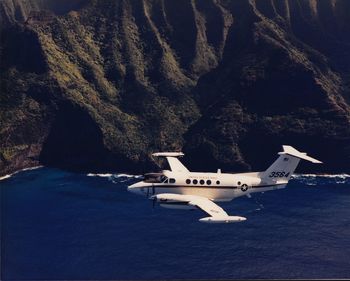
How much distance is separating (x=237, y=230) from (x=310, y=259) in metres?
19.5

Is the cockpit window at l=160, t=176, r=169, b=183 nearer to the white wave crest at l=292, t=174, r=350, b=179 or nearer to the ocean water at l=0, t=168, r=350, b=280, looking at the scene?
the ocean water at l=0, t=168, r=350, b=280

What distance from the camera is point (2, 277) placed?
87.8m

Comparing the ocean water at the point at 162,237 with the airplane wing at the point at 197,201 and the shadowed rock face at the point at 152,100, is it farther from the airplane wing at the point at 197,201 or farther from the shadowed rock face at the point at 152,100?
the shadowed rock face at the point at 152,100

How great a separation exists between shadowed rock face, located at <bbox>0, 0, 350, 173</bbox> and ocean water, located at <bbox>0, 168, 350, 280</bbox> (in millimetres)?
23195

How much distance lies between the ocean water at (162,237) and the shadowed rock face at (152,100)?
23.2m

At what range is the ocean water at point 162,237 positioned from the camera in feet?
294

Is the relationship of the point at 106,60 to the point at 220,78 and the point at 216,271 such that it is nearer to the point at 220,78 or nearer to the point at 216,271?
the point at 220,78

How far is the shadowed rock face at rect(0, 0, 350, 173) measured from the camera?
155m

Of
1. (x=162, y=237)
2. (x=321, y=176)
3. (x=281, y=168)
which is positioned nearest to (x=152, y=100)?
(x=321, y=176)

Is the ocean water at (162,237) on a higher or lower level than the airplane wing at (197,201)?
lower

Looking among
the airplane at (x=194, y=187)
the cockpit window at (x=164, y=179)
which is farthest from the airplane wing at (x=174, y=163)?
the cockpit window at (x=164, y=179)

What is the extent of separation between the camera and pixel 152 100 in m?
177

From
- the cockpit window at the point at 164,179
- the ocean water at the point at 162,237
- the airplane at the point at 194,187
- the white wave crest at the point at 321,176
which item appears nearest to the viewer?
the airplane at the point at 194,187

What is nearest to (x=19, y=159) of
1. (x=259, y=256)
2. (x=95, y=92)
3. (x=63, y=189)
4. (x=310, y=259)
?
(x=63, y=189)
